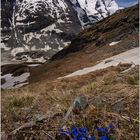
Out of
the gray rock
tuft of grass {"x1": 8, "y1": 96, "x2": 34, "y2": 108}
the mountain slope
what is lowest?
the mountain slope

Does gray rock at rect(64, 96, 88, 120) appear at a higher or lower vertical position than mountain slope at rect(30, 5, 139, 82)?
higher

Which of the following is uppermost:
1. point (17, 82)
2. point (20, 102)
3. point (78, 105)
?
point (78, 105)

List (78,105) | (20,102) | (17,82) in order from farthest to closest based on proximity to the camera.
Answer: (17,82)
(20,102)
(78,105)

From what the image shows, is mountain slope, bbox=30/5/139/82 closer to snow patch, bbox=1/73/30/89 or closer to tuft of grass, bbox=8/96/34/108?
snow patch, bbox=1/73/30/89

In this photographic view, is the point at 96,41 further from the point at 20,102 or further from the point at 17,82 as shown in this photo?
the point at 20,102

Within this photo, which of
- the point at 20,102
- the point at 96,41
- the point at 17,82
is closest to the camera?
the point at 20,102

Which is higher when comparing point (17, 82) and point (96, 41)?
point (96, 41)

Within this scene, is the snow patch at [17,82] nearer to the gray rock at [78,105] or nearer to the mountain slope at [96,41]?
the mountain slope at [96,41]

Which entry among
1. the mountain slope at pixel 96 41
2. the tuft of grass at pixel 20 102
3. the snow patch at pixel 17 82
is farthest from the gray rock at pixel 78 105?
the snow patch at pixel 17 82

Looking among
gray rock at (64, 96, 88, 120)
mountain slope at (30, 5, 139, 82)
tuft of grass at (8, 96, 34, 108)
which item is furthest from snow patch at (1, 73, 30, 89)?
gray rock at (64, 96, 88, 120)

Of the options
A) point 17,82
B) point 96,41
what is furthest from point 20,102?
point 96,41

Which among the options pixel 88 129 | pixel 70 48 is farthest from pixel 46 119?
pixel 70 48
